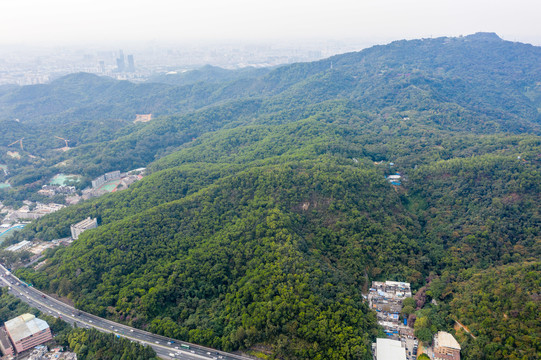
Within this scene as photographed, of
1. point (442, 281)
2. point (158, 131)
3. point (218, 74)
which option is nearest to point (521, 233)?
point (442, 281)

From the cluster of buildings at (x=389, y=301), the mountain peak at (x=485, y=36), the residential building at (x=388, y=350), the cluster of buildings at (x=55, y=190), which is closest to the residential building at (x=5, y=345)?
the residential building at (x=388, y=350)

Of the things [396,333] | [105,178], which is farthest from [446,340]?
[105,178]

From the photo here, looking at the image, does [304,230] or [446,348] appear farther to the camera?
[304,230]

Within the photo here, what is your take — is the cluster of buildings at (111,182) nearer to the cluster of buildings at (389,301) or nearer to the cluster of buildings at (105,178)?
the cluster of buildings at (105,178)

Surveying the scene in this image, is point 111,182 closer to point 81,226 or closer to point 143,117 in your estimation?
point 81,226

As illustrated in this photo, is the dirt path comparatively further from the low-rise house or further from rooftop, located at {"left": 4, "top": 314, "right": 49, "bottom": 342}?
rooftop, located at {"left": 4, "top": 314, "right": 49, "bottom": 342}

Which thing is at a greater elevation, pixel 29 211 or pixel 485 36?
pixel 485 36
